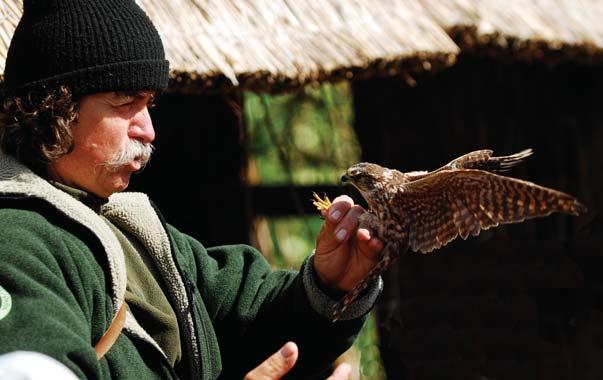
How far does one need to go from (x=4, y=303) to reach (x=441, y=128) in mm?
4202

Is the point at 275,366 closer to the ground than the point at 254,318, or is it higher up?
higher up

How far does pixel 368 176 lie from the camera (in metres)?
2.58

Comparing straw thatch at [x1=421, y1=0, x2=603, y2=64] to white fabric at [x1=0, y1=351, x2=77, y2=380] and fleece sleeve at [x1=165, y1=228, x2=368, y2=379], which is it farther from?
white fabric at [x1=0, y1=351, x2=77, y2=380]

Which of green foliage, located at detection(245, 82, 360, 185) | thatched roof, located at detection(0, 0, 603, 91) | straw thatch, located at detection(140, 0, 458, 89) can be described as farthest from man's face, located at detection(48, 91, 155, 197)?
green foliage, located at detection(245, 82, 360, 185)

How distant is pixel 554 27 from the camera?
16.7 ft

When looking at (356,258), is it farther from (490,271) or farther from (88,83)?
(490,271)

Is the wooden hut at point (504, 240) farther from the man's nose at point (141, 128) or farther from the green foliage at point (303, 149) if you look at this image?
the man's nose at point (141, 128)

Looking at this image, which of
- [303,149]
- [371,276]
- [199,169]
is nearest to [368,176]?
[371,276]

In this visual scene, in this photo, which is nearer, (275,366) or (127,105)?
(275,366)

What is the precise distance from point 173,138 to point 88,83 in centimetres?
230

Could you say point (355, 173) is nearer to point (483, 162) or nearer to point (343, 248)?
point (343, 248)

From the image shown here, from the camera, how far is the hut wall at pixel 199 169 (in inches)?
183

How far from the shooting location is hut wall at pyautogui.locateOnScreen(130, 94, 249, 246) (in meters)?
4.64

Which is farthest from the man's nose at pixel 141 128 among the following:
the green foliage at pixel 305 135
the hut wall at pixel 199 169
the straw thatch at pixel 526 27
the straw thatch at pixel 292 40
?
the green foliage at pixel 305 135
